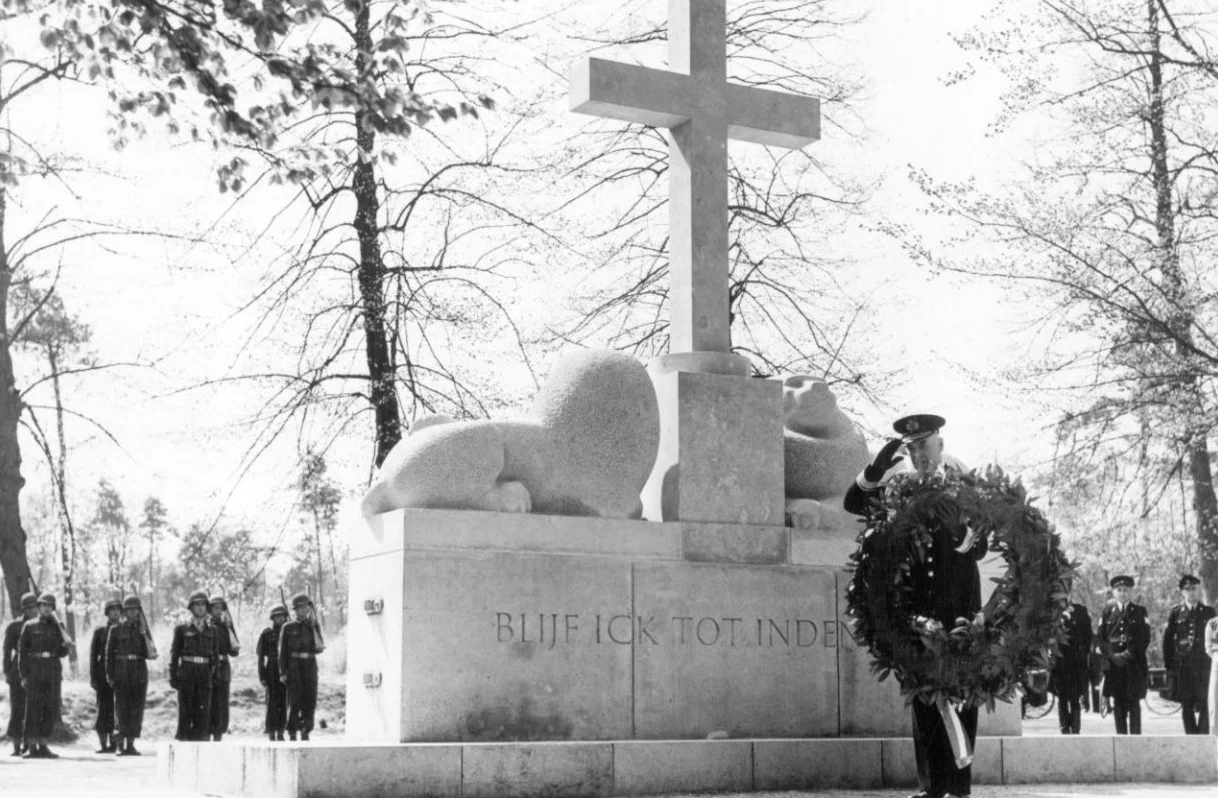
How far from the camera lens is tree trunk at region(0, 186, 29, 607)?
20062 mm

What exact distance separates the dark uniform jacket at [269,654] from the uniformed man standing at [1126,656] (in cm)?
891

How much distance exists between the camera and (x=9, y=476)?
2003 cm

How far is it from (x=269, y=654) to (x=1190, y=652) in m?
9.97

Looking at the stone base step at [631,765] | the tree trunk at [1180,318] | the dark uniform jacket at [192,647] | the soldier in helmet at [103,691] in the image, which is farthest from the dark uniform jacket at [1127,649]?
the soldier in helmet at [103,691]

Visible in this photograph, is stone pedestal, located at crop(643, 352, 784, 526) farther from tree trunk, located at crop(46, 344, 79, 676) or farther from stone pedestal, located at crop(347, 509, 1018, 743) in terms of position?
tree trunk, located at crop(46, 344, 79, 676)

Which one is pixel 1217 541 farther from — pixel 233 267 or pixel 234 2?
pixel 234 2

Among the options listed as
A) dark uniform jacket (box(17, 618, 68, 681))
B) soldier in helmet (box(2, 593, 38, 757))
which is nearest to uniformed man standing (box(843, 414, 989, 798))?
dark uniform jacket (box(17, 618, 68, 681))

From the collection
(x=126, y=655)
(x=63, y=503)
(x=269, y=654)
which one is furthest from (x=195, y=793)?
(x=63, y=503)

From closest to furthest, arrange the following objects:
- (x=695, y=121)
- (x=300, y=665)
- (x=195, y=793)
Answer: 1. (x=195, y=793)
2. (x=695, y=121)
3. (x=300, y=665)

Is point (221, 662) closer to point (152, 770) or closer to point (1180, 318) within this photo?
point (152, 770)

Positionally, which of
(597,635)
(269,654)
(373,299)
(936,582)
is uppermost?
(373,299)

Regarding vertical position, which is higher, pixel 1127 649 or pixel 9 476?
pixel 9 476

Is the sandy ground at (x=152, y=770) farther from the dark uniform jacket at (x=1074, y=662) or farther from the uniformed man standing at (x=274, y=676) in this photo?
the dark uniform jacket at (x=1074, y=662)

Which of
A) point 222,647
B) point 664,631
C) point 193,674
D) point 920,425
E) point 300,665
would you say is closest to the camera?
point 920,425
